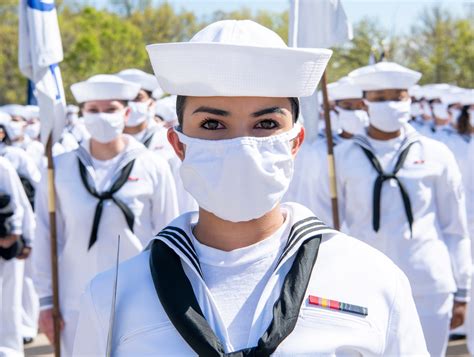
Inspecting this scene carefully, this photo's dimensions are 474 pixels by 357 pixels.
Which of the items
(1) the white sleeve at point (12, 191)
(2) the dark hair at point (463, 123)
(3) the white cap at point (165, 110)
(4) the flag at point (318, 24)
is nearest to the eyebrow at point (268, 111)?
(4) the flag at point (318, 24)

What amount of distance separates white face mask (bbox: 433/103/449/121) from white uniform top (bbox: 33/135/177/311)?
9572 mm

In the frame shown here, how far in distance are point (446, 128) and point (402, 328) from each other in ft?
38.3

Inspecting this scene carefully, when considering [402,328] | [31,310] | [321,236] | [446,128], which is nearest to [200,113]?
[321,236]

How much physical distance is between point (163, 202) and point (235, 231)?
4.10m

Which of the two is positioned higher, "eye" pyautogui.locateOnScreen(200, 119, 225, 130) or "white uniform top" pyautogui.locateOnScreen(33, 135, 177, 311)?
"eye" pyautogui.locateOnScreen(200, 119, 225, 130)

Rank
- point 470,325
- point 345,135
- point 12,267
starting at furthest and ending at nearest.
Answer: point 345,135
point 470,325
point 12,267

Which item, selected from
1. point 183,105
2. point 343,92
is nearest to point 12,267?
point 343,92

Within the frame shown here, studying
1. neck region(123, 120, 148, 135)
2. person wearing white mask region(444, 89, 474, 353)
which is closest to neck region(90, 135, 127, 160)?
neck region(123, 120, 148, 135)

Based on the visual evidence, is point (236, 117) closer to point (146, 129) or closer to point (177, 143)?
point (177, 143)

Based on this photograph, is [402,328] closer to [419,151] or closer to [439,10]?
[419,151]

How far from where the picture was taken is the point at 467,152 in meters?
12.2

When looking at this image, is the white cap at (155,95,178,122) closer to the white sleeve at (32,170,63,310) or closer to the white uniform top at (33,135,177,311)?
the white uniform top at (33,135,177,311)

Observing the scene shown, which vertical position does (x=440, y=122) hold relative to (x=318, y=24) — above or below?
below

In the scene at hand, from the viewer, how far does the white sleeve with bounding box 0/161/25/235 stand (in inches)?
295
